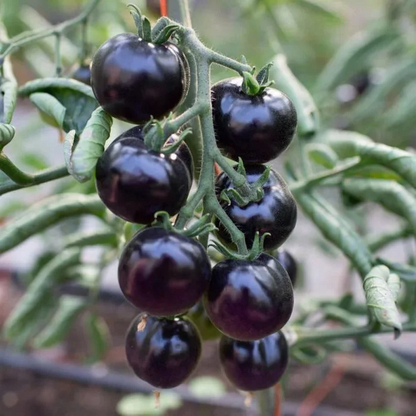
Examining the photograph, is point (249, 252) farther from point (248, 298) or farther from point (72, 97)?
point (72, 97)

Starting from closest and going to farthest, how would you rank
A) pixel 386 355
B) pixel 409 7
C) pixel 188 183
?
1. pixel 188 183
2. pixel 386 355
3. pixel 409 7

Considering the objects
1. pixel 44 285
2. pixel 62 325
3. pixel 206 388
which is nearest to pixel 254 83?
pixel 44 285

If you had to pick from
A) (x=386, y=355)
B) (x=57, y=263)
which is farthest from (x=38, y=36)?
(x=386, y=355)

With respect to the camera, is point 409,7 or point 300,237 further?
point 300,237

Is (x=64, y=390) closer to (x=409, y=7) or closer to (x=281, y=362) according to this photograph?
(x=281, y=362)

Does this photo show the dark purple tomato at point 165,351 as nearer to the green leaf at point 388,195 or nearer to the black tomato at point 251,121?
the black tomato at point 251,121

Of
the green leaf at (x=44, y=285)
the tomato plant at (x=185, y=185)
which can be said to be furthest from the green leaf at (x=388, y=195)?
the green leaf at (x=44, y=285)

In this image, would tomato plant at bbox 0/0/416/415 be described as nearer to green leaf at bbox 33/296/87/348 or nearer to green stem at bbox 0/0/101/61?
green stem at bbox 0/0/101/61
